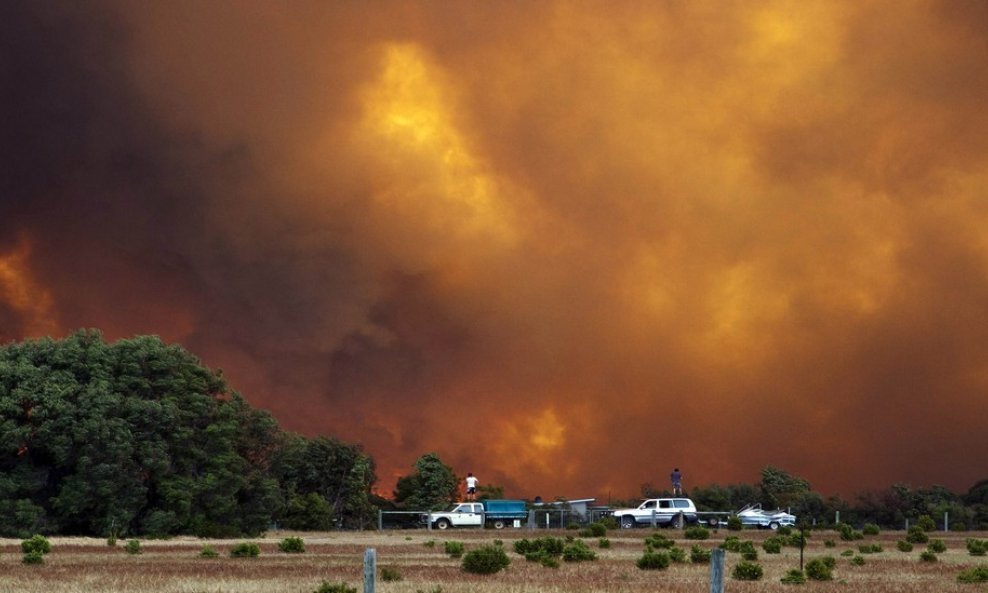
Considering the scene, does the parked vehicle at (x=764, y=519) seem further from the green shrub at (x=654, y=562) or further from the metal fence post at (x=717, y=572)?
the metal fence post at (x=717, y=572)

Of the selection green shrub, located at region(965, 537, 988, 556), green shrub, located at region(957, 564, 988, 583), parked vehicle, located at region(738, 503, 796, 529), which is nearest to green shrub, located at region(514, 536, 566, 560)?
green shrub, located at region(957, 564, 988, 583)

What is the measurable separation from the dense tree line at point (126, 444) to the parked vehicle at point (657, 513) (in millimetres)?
25448

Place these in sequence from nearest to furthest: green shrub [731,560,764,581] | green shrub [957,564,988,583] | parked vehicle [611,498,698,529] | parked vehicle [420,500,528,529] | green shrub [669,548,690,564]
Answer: green shrub [957,564,988,583], green shrub [731,560,764,581], green shrub [669,548,690,564], parked vehicle [611,498,698,529], parked vehicle [420,500,528,529]

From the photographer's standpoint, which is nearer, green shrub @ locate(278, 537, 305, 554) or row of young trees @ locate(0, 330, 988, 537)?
green shrub @ locate(278, 537, 305, 554)

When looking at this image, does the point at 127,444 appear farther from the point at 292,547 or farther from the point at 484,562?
the point at 484,562

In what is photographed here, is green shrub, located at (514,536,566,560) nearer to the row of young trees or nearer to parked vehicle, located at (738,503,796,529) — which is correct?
the row of young trees

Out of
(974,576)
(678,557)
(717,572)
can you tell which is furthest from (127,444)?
(717,572)

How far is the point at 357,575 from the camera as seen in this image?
35.3 meters

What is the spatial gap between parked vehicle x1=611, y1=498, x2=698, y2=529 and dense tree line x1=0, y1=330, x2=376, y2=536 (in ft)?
83.5

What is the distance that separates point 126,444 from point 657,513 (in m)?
39.1

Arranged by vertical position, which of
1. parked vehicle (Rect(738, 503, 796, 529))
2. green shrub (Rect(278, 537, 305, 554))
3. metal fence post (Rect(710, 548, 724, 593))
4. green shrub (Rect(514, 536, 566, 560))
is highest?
metal fence post (Rect(710, 548, 724, 593))

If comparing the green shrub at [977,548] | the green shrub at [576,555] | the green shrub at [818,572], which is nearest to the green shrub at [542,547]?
the green shrub at [576,555]

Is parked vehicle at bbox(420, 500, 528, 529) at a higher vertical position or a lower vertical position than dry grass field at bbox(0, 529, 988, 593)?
lower

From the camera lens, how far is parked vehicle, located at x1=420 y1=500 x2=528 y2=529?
92.6 m
